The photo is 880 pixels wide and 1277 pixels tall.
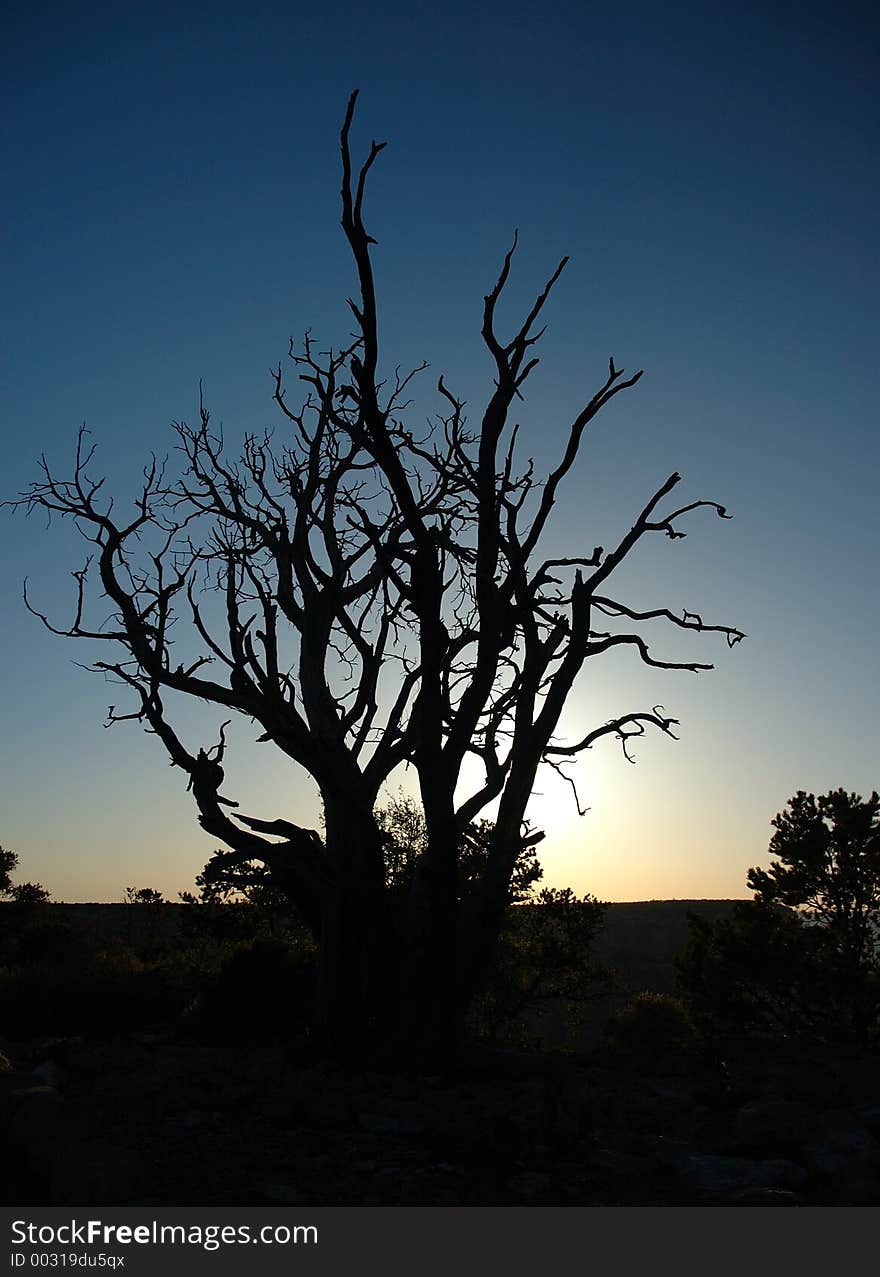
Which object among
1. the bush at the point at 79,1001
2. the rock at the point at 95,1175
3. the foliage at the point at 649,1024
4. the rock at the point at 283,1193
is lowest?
the foliage at the point at 649,1024

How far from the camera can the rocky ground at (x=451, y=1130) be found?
576 centimetres

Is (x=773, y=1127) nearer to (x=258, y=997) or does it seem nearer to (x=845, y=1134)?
(x=845, y=1134)

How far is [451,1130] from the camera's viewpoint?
23.2 feet

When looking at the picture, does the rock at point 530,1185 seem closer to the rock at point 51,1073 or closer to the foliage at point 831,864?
the rock at point 51,1073

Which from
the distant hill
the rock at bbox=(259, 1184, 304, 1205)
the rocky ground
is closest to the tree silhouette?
the rocky ground

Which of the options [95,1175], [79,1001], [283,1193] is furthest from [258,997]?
[283,1193]

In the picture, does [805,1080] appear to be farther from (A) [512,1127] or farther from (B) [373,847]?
(B) [373,847]

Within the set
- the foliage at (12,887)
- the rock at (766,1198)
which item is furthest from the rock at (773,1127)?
the foliage at (12,887)

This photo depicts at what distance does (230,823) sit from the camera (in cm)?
1127

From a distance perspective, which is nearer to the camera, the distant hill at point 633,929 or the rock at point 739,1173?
the rock at point 739,1173

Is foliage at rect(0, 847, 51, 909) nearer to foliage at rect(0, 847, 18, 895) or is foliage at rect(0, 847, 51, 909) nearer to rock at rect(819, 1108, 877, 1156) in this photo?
foliage at rect(0, 847, 18, 895)

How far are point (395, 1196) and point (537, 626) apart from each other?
6750 millimetres

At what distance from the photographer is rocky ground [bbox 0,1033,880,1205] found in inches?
227

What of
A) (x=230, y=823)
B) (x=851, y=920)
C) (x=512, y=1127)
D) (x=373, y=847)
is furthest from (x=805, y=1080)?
(x=851, y=920)
